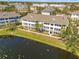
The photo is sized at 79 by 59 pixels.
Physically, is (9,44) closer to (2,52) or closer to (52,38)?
(2,52)

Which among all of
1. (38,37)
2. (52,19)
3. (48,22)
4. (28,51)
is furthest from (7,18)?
(28,51)

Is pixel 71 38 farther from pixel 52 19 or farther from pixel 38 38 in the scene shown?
pixel 52 19

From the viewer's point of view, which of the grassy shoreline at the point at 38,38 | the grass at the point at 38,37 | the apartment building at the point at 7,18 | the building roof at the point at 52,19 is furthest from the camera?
the apartment building at the point at 7,18

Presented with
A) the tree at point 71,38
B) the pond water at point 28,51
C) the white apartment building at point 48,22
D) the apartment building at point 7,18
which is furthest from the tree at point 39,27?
the apartment building at point 7,18

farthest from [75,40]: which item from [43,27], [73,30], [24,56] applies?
[43,27]

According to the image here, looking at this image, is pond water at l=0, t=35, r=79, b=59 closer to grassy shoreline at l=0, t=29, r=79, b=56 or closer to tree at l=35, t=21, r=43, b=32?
grassy shoreline at l=0, t=29, r=79, b=56

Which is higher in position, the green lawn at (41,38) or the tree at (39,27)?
the tree at (39,27)

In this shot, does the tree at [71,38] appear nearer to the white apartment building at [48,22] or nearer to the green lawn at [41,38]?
the green lawn at [41,38]
